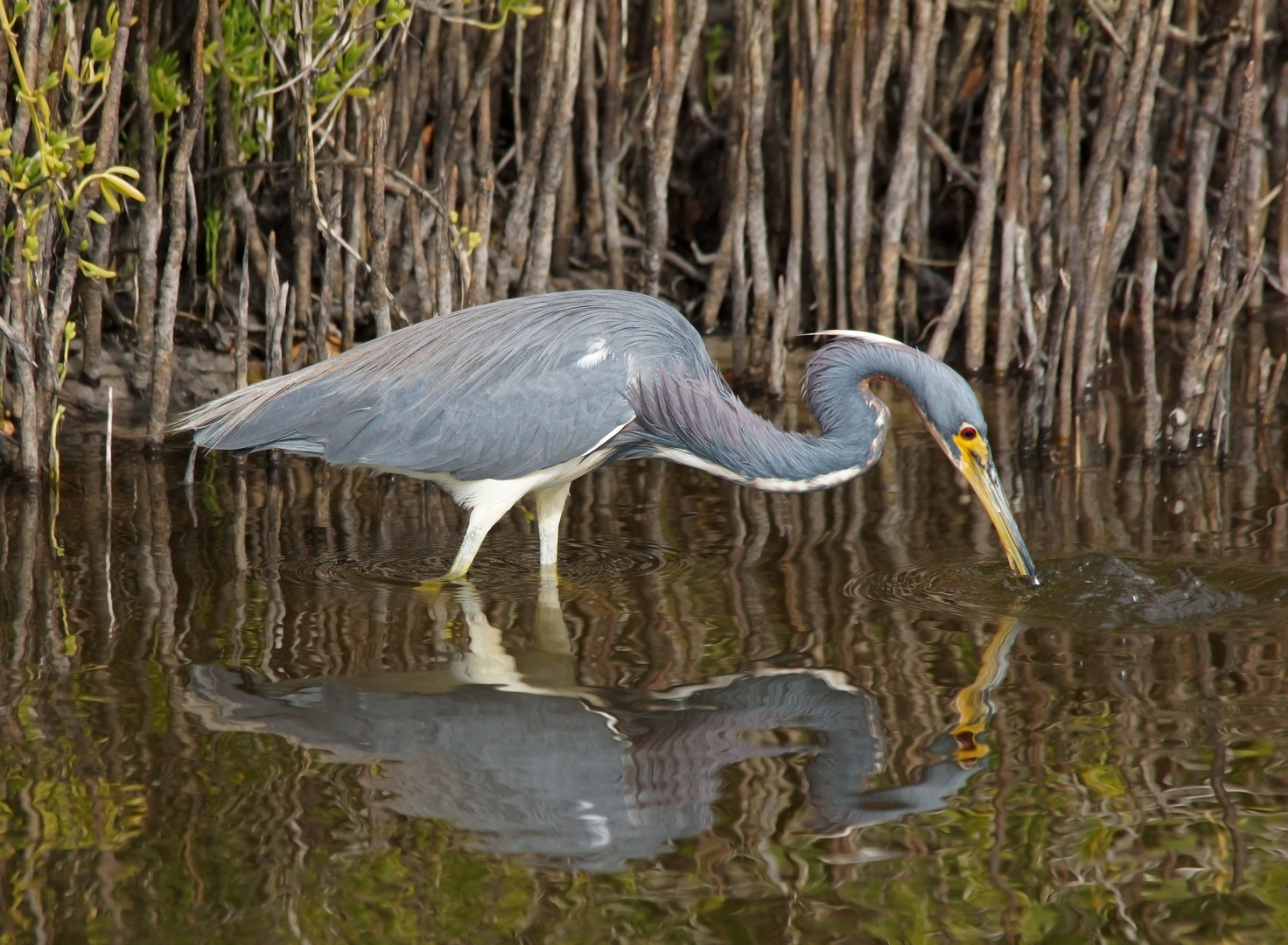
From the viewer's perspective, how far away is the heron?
17.6 ft

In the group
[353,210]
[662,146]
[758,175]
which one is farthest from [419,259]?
[758,175]

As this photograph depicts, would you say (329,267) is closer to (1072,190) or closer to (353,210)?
(353,210)

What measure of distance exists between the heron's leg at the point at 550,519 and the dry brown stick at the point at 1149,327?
2.78 m

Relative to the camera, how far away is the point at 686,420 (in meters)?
5.44

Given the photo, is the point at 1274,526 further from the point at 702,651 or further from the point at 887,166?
Result: the point at 887,166

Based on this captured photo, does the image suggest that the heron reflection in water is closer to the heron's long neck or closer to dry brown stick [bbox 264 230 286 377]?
the heron's long neck

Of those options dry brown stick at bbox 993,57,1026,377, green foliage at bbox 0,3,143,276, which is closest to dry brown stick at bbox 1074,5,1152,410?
dry brown stick at bbox 993,57,1026,377

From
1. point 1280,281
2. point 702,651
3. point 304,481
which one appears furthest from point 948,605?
point 1280,281

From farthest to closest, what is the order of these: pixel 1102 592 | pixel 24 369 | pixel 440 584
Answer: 1. pixel 24 369
2. pixel 440 584
3. pixel 1102 592

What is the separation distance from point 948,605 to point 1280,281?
17.7ft

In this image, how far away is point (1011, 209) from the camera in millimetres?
8016

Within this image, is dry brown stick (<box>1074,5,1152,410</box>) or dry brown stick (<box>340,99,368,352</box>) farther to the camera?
dry brown stick (<box>340,99,368,352</box>)

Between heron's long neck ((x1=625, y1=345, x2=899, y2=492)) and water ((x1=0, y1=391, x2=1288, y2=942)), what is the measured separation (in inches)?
14.6

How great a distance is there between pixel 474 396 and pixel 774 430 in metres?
1.11
